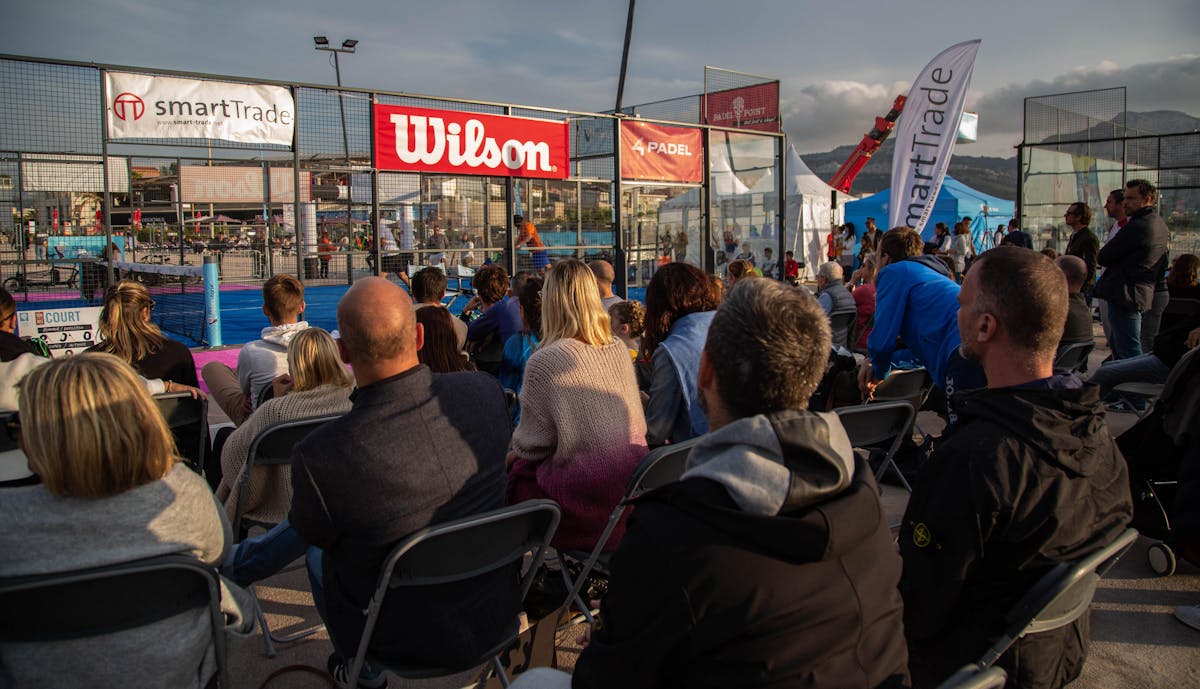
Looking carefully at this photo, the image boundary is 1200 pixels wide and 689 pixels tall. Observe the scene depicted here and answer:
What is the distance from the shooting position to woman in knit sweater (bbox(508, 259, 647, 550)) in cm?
280

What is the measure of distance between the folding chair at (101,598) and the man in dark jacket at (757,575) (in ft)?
3.45

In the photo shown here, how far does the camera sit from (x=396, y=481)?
6.72 ft

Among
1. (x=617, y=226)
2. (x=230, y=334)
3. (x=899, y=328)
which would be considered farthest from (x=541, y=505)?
(x=230, y=334)

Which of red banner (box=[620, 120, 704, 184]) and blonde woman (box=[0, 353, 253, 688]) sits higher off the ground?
red banner (box=[620, 120, 704, 184])

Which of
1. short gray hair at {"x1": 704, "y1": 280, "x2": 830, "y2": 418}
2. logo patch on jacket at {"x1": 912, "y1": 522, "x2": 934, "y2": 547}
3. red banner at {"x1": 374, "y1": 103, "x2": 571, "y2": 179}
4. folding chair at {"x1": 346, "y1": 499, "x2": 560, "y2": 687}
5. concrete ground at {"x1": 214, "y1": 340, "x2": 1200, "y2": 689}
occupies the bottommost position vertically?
concrete ground at {"x1": 214, "y1": 340, "x2": 1200, "y2": 689}

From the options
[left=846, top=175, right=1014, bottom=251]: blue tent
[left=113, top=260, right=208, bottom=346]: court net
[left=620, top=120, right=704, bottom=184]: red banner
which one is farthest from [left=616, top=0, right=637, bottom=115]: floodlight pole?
[left=846, top=175, right=1014, bottom=251]: blue tent

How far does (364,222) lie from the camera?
41.8 ft

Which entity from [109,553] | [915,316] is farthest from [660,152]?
[109,553]

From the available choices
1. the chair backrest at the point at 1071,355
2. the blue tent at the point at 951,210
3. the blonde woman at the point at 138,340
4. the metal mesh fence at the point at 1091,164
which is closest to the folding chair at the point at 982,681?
the blonde woman at the point at 138,340

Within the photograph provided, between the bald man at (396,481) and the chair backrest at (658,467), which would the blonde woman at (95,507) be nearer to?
the bald man at (396,481)

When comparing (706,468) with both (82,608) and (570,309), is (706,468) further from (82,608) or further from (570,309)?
(570,309)

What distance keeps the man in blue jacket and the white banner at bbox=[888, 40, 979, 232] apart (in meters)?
6.54

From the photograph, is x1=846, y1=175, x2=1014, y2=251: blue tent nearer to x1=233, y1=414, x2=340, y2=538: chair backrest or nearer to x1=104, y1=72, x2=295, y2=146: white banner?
x1=104, y1=72, x2=295, y2=146: white banner

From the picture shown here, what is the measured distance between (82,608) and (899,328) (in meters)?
4.25
